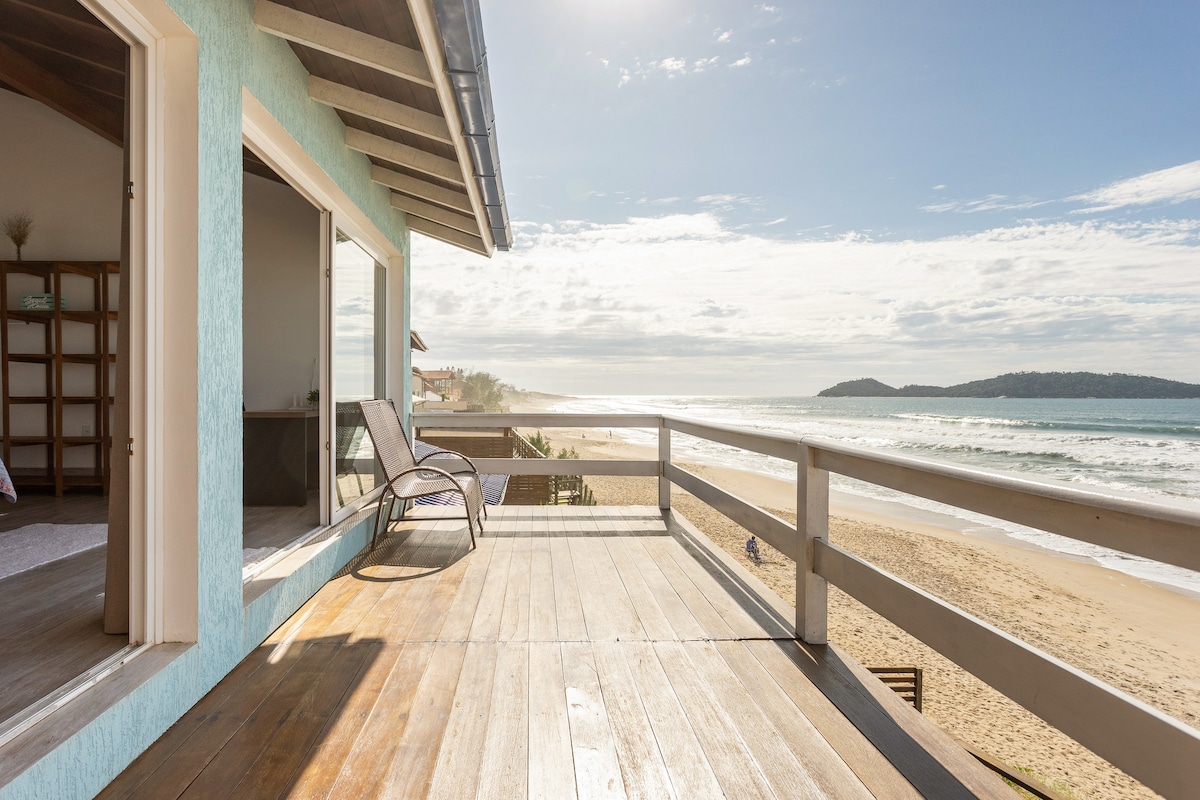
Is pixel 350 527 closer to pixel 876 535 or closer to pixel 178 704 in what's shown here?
pixel 178 704

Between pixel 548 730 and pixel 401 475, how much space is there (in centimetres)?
217

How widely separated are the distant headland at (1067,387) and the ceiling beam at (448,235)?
3753cm

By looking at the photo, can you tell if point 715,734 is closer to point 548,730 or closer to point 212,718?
point 548,730

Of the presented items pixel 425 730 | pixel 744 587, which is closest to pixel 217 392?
pixel 425 730

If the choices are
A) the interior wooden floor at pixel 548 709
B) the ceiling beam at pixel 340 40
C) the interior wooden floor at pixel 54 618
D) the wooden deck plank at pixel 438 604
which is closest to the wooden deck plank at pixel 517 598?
the interior wooden floor at pixel 548 709

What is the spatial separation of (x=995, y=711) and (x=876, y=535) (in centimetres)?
582

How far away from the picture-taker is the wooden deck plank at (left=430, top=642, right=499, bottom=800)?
1521 millimetres

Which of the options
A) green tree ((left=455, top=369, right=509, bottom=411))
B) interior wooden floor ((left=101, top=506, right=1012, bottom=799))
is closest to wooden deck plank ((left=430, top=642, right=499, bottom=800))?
interior wooden floor ((left=101, top=506, right=1012, bottom=799))

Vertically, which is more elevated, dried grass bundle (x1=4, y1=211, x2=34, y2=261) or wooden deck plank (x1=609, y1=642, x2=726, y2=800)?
dried grass bundle (x1=4, y1=211, x2=34, y2=261)

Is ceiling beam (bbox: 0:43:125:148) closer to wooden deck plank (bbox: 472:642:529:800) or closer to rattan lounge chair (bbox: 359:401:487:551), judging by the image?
rattan lounge chair (bbox: 359:401:487:551)

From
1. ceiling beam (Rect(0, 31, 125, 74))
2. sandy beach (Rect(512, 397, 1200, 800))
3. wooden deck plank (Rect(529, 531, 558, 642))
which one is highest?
ceiling beam (Rect(0, 31, 125, 74))

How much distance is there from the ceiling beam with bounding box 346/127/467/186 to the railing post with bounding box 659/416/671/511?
92.4 inches

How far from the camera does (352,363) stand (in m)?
3.89

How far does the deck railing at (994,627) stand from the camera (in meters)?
1.05
